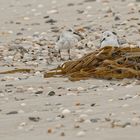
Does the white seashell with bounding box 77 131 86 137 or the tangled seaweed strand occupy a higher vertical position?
the tangled seaweed strand

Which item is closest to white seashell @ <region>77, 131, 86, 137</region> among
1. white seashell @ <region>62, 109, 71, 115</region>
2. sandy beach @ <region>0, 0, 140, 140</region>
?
sandy beach @ <region>0, 0, 140, 140</region>

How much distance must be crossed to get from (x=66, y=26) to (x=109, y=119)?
7.30m

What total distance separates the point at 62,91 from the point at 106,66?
995 millimetres

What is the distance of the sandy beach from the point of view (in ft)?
15.3

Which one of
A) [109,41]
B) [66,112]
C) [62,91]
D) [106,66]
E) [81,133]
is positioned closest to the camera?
[81,133]

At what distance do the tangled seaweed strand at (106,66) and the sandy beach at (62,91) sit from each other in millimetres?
136

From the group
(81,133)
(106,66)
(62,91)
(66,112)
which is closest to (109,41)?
(106,66)

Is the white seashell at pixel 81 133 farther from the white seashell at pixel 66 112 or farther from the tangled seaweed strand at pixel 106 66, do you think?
the tangled seaweed strand at pixel 106 66

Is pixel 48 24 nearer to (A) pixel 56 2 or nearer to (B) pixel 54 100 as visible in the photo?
(A) pixel 56 2

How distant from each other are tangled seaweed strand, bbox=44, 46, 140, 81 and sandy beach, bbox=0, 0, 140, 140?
136 millimetres

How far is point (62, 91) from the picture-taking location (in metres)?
6.36

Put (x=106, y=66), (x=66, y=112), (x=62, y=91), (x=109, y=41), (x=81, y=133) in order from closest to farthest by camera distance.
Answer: (x=81, y=133)
(x=66, y=112)
(x=62, y=91)
(x=106, y=66)
(x=109, y=41)

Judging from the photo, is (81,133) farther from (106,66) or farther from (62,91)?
(106,66)

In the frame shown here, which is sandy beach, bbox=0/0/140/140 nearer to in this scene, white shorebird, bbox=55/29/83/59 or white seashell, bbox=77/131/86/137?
white seashell, bbox=77/131/86/137
